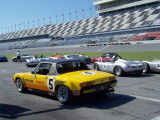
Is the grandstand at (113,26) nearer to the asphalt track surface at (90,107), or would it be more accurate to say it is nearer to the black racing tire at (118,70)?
the black racing tire at (118,70)

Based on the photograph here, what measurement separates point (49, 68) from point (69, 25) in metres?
78.9

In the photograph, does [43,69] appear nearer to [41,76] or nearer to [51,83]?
[41,76]

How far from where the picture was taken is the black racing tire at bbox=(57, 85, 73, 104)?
691 centimetres

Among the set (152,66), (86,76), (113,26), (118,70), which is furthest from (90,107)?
(113,26)

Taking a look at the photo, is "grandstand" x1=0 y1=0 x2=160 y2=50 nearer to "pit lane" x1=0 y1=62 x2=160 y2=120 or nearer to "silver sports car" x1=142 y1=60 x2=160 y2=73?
"silver sports car" x1=142 y1=60 x2=160 y2=73

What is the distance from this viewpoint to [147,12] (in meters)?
61.9

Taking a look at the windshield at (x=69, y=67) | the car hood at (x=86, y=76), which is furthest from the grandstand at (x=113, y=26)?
the car hood at (x=86, y=76)

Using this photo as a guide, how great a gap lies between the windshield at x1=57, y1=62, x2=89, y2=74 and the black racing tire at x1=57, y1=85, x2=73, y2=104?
622 millimetres

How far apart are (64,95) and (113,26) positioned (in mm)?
57818

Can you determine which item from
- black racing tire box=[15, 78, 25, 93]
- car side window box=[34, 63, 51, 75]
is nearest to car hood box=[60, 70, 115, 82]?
car side window box=[34, 63, 51, 75]

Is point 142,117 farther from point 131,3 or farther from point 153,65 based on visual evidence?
point 131,3

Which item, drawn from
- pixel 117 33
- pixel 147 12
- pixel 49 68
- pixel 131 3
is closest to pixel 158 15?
pixel 147 12

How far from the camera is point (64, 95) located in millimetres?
7215

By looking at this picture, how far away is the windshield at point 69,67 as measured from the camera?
25.3 feet
